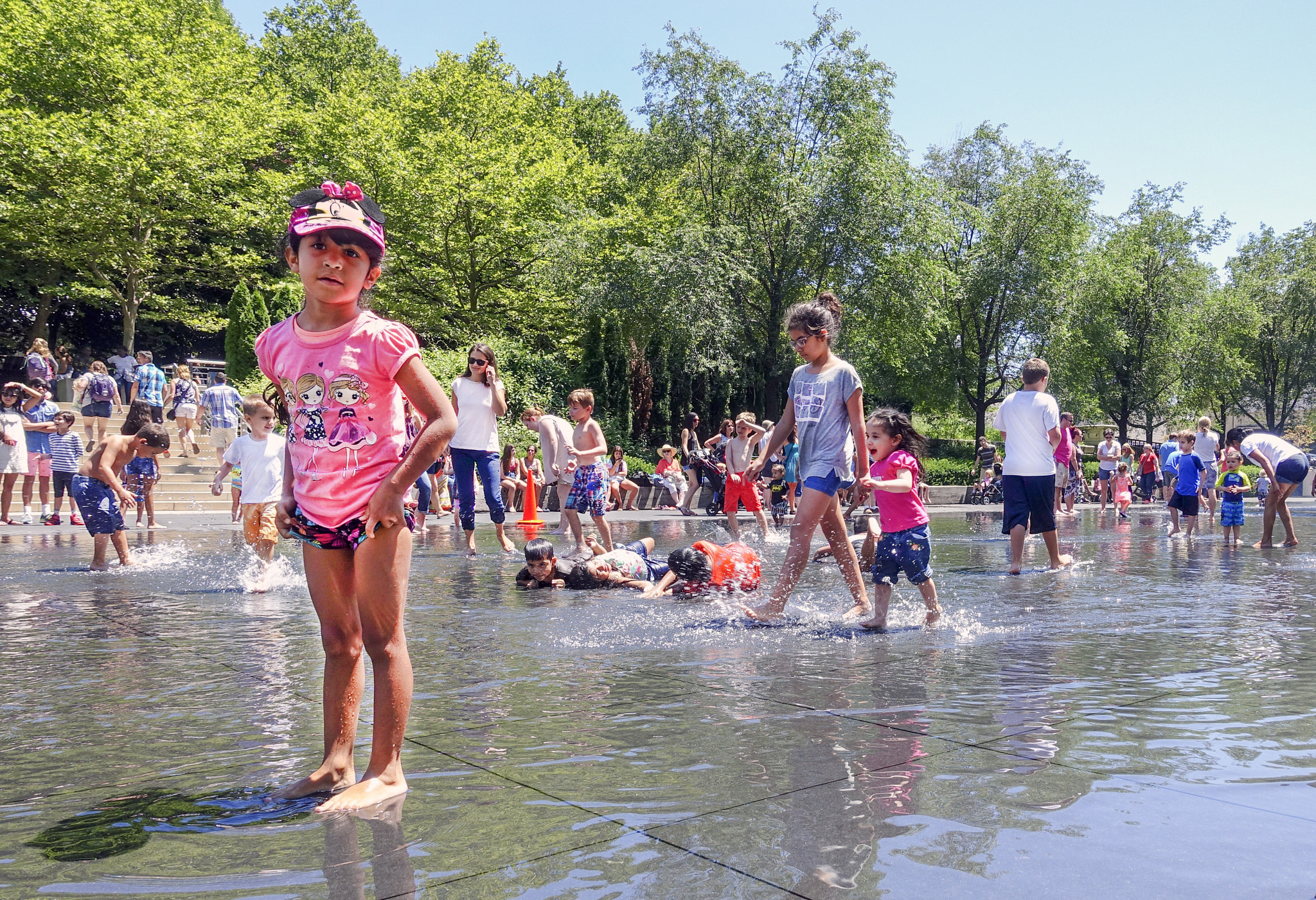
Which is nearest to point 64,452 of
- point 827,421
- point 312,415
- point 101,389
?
point 101,389

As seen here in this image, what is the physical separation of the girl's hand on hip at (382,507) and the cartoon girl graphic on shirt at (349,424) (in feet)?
0.55

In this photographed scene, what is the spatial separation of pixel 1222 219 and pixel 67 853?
51.0 metres

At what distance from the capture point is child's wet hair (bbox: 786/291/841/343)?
654 centimetres

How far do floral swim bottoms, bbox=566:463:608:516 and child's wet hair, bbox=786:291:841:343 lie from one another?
14.2 feet

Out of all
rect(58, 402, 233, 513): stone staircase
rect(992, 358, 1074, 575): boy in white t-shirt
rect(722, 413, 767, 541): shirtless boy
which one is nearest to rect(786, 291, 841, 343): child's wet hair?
rect(992, 358, 1074, 575): boy in white t-shirt

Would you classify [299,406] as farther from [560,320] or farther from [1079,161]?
[1079,161]

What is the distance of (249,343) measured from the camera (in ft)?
97.3

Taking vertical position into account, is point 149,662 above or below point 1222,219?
below

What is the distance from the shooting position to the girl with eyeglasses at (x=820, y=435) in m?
6.52

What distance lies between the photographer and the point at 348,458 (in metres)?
3.14

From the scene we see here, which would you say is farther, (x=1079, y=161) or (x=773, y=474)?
(x=1079, y=161)

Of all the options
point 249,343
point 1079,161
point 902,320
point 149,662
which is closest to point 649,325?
point 902,320

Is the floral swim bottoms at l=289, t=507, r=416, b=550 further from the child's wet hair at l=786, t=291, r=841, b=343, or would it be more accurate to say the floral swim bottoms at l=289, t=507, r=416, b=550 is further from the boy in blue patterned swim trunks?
the boy in blue patterned swim trunks

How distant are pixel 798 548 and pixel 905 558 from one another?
65 cm
